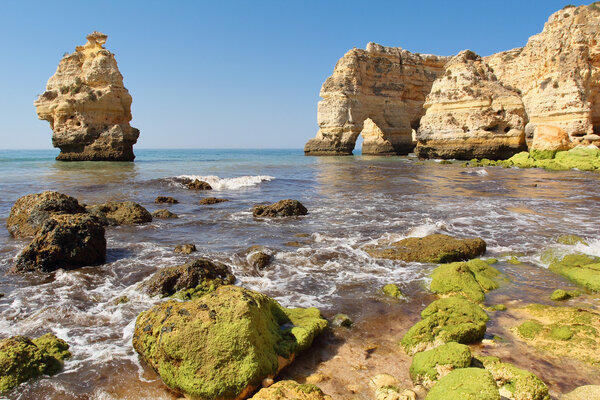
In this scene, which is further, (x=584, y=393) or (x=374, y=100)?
(x=374, y=100)

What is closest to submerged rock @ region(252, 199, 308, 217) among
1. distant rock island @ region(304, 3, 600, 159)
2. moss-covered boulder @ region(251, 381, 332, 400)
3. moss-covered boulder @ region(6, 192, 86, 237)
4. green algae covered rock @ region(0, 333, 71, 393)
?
moss-covered boulder @ region(6, 192, 86, 237)

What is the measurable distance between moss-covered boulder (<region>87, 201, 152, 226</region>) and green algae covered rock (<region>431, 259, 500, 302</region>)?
7.20m

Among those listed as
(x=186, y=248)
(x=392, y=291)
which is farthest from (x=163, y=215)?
(x=392, y=291)

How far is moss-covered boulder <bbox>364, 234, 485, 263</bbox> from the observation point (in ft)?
21.8

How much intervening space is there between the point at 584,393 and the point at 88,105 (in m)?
36.0

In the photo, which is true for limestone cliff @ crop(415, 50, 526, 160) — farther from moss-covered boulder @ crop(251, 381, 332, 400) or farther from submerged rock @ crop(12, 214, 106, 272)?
moss-covered boulder @ crop(251, 381, 332, 400)

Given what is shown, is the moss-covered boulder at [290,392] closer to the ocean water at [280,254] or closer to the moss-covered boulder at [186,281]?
the ocean water at [280,254]

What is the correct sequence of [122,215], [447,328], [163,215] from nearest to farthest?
[447,328]
[122,215]
[163,215]

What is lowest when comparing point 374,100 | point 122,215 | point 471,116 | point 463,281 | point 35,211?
point 463,281

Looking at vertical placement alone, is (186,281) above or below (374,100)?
below

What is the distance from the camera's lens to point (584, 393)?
2.88 metres

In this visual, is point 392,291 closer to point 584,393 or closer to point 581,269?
point 584,393

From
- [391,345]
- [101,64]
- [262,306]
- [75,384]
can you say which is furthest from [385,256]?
[101,64]

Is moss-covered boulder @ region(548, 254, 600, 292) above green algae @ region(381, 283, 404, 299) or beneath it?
above
